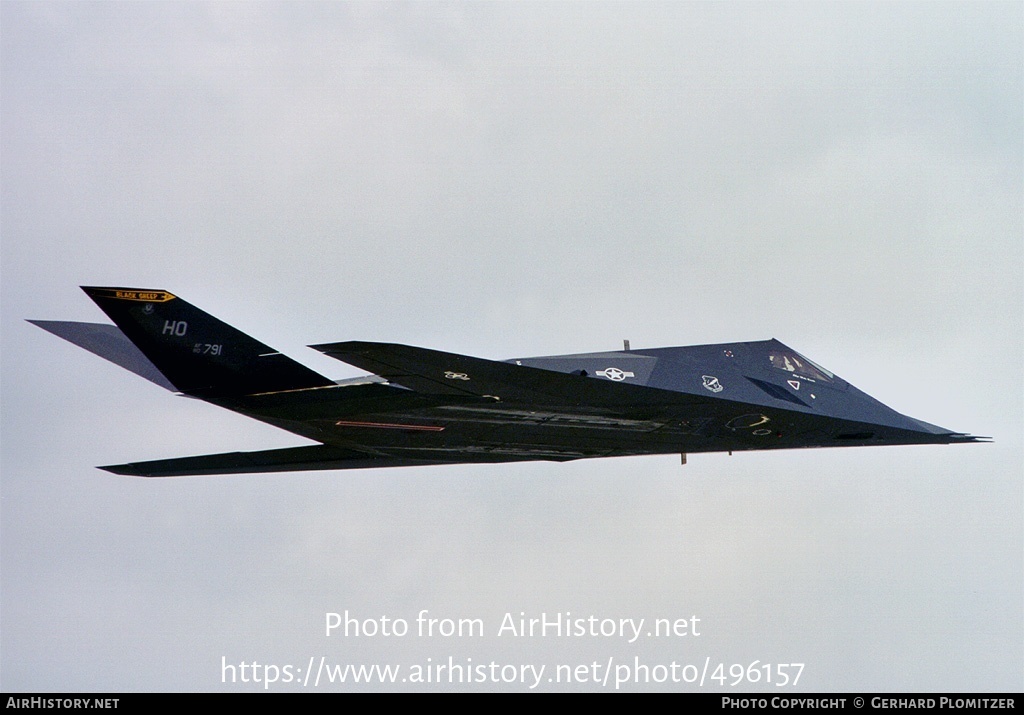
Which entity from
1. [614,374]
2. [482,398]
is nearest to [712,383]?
[614,374]

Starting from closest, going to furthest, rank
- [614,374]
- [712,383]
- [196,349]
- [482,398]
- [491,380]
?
[491,380]
[196,349]
[482,398]
[614,374]
[712,383]

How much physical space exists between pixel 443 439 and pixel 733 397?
4.88 m

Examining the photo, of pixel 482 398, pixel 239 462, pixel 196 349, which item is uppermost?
pixel 196 349

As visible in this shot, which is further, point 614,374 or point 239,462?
point 239,462

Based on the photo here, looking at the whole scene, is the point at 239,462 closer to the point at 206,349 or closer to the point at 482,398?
the point at 206,349

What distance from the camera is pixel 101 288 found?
23844 mm

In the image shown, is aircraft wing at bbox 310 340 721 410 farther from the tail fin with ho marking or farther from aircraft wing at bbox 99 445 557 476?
aircraft wing at bbox 99 445 557 476

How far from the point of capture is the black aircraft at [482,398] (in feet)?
79.8

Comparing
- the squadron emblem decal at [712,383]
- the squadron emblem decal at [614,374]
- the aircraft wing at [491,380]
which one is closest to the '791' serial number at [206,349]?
the aircraft wing at [491,380]

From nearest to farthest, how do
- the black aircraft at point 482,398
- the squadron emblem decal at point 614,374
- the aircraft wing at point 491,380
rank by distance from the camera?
1. the aircraft wing at point 491,380
2. the black aircraft at point 482,398
3. the squadron emblem decal at point 614,374

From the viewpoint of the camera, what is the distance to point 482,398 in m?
25.0

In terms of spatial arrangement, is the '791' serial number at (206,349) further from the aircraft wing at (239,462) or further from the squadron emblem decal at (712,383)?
the squadron emblem decal at (712,383)
